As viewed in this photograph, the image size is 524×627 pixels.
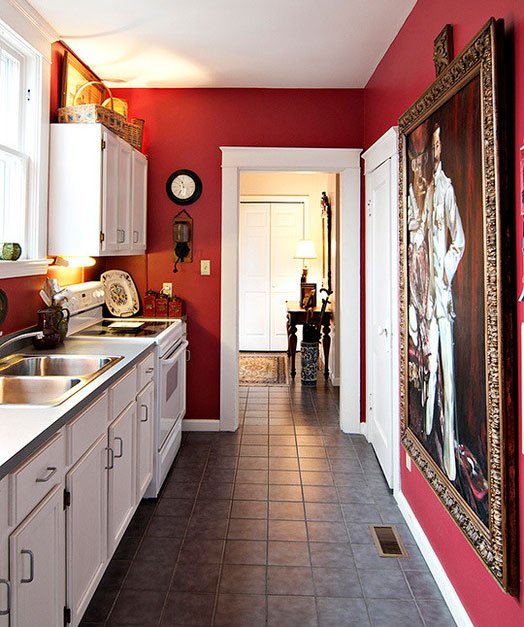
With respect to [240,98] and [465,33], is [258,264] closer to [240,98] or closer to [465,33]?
[240,98]

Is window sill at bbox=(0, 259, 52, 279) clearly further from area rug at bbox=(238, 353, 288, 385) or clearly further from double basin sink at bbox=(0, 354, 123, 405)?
area rug at bbox=(238, 353, 288, 385)

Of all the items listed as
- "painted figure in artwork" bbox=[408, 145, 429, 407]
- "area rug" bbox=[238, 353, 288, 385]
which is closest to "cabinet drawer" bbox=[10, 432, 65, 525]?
"painted figure in artwork" bbox=[408, 145, 429, 407]

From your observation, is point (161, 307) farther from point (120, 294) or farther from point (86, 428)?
point (86, 428)

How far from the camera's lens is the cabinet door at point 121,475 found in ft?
7.42

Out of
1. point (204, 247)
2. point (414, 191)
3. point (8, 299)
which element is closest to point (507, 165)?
point (414, 191)

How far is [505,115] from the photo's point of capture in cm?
160

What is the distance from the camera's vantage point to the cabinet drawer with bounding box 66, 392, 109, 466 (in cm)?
178

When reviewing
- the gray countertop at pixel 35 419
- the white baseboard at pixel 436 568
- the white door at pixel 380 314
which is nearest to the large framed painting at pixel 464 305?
the white baseboard at pixel 436 568

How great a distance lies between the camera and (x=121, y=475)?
2.41 meters

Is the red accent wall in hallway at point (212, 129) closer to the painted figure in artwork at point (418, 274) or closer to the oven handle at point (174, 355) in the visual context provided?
the oven handle at point (174, 355)

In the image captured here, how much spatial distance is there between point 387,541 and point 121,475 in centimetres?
130

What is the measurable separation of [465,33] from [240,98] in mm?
2451

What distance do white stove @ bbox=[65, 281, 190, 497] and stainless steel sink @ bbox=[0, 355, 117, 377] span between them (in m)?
0.48

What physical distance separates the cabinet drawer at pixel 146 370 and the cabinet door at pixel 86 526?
0.62m
